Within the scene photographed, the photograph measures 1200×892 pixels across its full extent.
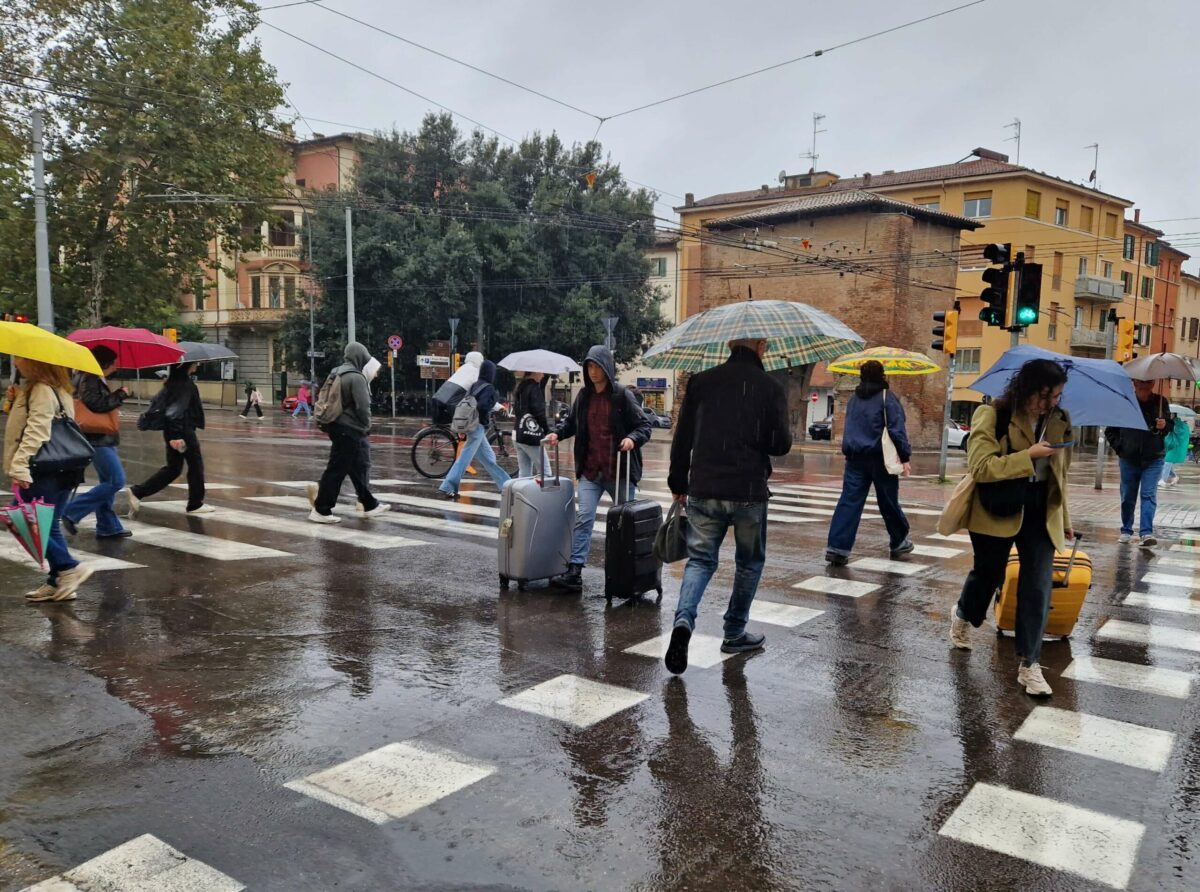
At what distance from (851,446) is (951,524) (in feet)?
11.3

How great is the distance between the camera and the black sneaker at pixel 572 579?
21.9 feet

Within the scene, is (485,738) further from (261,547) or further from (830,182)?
(830,182)

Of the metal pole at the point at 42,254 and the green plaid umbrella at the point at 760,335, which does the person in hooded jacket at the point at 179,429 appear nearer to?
the green plaid umbrella at the point at 760,335

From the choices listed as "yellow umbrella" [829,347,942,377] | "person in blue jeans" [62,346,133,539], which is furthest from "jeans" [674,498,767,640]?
"yellow umbrella" [829,347,942,377]

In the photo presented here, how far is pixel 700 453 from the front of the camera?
16.4ft

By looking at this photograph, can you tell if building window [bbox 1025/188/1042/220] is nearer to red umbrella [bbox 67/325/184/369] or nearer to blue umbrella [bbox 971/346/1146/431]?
red umbrella [bbox 67/325/184/369]

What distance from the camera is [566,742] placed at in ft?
12.9

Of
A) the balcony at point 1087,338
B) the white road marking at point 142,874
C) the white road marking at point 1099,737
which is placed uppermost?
the balcony at point 1087,338

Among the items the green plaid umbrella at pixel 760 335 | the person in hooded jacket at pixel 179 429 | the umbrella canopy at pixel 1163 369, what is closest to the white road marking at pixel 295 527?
the person in hooded jacket at pixel 179 429

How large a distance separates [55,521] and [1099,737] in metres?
6.03

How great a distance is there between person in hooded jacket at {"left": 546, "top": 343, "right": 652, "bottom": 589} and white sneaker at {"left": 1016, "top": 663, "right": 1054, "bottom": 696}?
277 cm

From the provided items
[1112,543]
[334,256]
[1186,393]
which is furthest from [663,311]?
[1112,543]

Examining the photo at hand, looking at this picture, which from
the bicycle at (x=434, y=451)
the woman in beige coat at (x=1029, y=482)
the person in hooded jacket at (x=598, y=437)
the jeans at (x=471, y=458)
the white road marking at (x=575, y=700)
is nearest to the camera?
the white road marking at (x=575, y=700)

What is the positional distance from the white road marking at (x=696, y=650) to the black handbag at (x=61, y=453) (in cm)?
369
